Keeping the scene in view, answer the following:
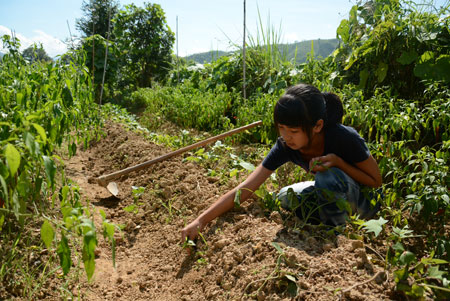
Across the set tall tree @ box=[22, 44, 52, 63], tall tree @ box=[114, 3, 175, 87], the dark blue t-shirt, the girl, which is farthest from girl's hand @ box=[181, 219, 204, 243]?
tall tree @ box=[114, 3, 175, 87]

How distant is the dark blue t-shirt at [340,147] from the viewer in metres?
1.91

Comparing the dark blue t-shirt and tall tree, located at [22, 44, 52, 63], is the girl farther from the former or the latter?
tall tree, located at [22, 44, 52, 63]

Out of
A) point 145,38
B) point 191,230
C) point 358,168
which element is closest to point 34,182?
point 191,230

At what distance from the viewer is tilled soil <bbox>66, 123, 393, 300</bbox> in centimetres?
144

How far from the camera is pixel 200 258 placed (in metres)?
2.00

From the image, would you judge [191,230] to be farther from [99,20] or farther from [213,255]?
[99,20]

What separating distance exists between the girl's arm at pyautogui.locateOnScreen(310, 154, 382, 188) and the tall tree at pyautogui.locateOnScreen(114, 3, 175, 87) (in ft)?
26.0

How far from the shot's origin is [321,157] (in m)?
1.91

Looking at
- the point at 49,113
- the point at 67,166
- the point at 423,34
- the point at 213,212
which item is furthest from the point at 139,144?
→ the point at 423,34

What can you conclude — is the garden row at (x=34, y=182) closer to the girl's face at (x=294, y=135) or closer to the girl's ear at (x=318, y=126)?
the girl's face at (x=294, y=135)

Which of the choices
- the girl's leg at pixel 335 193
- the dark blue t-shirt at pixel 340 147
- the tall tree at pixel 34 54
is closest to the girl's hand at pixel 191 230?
the dark blue t-shirt at pixel 340 147

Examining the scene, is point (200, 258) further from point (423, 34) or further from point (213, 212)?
point (423, 34)

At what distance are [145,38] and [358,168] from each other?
8674 millimetres

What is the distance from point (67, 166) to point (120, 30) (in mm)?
6888
